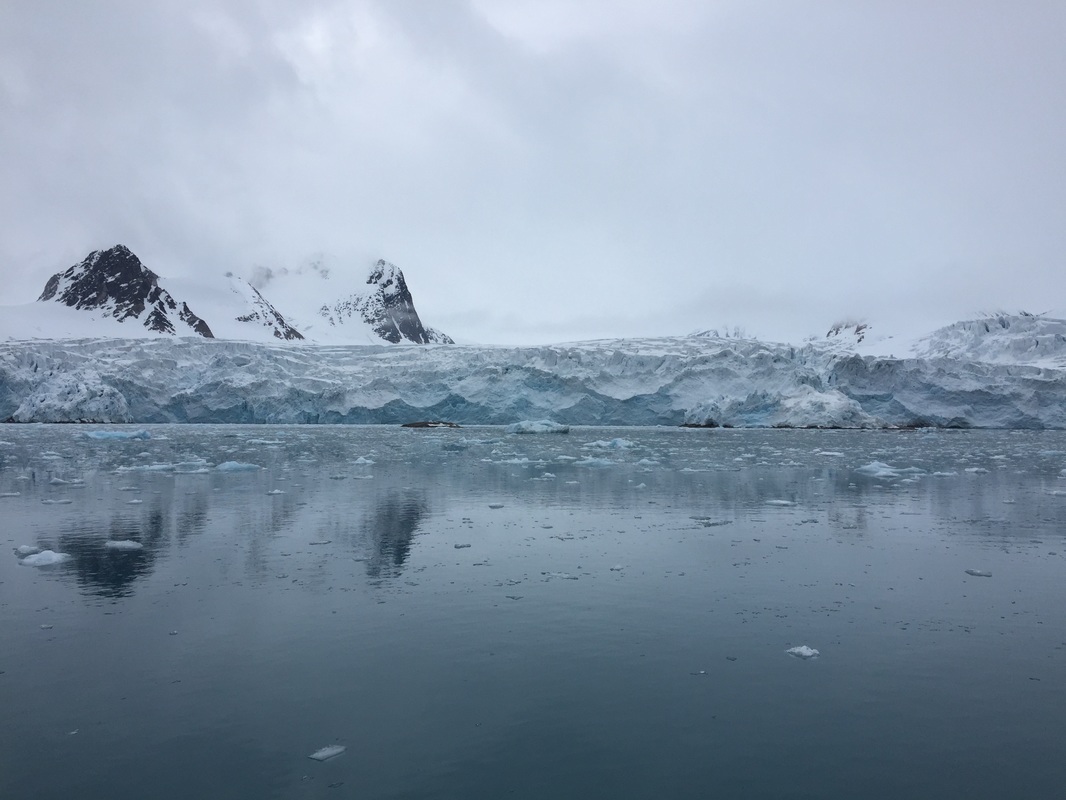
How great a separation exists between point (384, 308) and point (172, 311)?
4085cm

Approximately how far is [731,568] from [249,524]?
5.80m

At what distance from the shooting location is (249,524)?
347 inches

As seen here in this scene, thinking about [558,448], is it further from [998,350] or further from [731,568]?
[998,350]

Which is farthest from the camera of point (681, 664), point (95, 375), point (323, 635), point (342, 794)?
point (95, 375)

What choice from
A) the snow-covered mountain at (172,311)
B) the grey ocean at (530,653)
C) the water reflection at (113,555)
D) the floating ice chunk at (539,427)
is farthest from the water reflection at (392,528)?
the snow-covered mountain at (172,311)

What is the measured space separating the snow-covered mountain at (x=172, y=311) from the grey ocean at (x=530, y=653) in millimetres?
73499

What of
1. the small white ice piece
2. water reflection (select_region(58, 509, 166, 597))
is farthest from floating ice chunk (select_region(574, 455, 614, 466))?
the small white ice piece

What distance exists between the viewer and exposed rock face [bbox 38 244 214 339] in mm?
91438

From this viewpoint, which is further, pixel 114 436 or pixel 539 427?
pixel 539 427

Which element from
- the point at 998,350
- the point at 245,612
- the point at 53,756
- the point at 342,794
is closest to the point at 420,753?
the point at 342,794

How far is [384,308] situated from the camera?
12912 cm

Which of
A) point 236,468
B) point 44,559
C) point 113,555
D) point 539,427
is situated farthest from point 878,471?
point 539,427

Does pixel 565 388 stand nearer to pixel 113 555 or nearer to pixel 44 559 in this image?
pixel 113 555

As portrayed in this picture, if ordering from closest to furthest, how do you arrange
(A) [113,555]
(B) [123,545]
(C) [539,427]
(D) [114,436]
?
(A) [113,555]
(B) [123,545]
(D) [114,436]
(C) [539,427]
